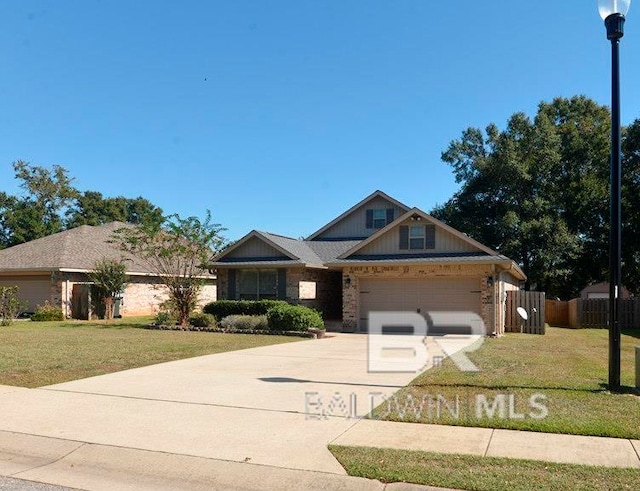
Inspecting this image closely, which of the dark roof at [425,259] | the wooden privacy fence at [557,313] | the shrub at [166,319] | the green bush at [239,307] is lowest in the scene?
the wooden privacy fence at [557,313]

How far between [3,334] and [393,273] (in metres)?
14.3

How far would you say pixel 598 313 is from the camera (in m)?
27.1

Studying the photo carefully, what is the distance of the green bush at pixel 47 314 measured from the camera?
84.3ft

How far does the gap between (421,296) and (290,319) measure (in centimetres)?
534

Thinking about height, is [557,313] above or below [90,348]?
below

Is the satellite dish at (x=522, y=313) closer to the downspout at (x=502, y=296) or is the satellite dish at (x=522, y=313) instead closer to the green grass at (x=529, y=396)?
the downspout at (x=502, y=296)

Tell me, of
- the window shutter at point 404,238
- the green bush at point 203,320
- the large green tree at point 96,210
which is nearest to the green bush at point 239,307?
the green bush at point 203,320

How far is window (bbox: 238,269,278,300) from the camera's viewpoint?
25.0 m

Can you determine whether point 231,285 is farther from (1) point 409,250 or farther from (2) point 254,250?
(1) point 409,250

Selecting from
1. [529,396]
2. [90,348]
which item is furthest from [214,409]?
[90,348]

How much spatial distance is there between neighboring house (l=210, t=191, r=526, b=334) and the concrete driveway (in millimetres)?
10226

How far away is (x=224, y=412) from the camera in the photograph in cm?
763

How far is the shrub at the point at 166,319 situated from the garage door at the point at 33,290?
8841 millimetres

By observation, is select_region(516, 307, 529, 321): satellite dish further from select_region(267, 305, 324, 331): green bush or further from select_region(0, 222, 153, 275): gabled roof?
select_region(0, 222, 153, 275): gabled roof
